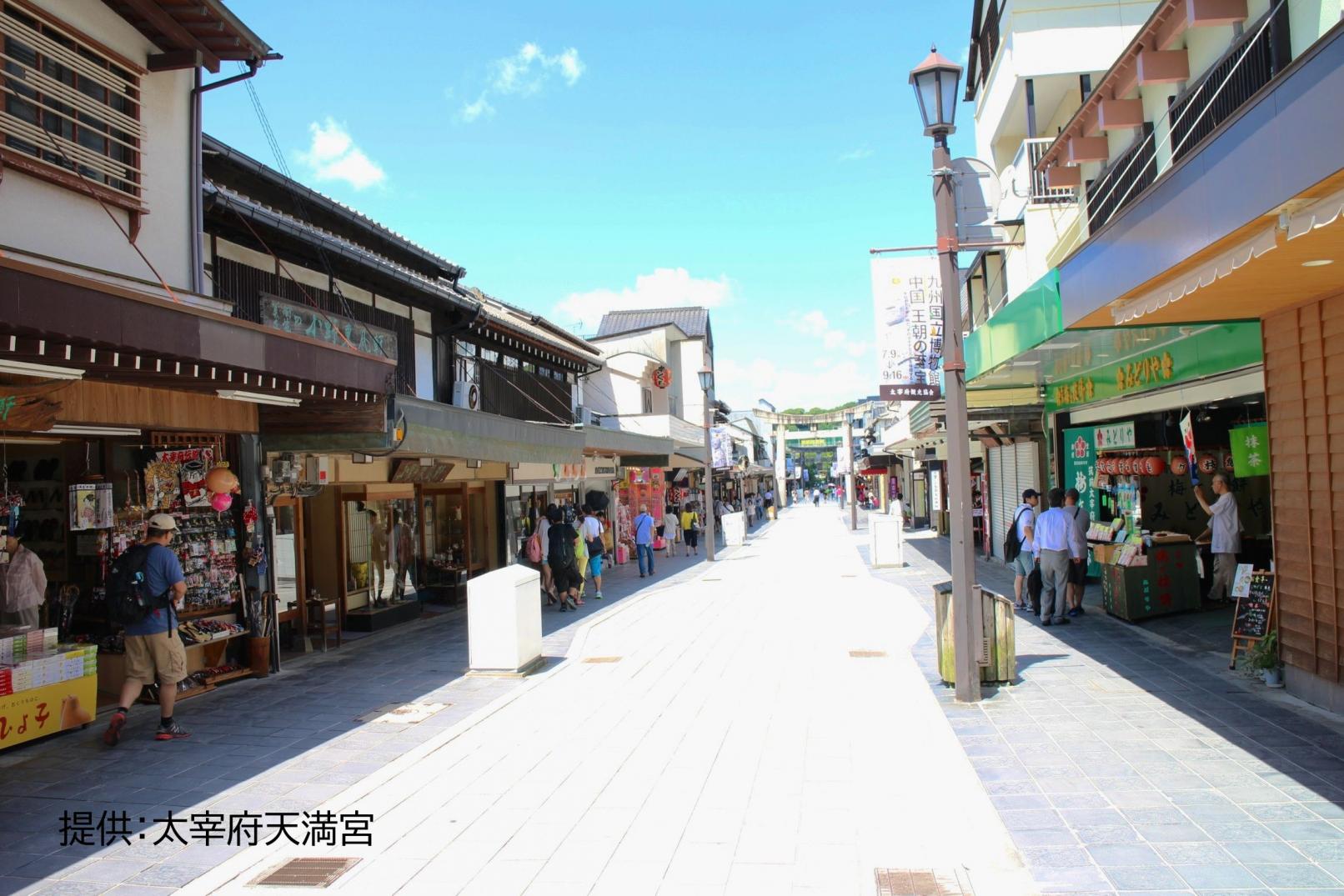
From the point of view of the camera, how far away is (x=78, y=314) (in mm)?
4922

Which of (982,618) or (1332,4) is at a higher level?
(1332,4)

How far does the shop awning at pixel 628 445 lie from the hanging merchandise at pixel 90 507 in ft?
29.2

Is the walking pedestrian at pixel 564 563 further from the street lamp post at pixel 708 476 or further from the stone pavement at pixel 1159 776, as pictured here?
the street lamp post at pixel 708 476

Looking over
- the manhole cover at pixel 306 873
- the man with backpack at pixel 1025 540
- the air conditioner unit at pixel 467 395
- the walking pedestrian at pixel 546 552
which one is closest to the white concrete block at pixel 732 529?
the air conditioner unit at pixel 467 395

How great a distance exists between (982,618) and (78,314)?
697 centimetres

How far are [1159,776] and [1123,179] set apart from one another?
8.55 metres

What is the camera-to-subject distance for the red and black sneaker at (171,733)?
727 centimetres

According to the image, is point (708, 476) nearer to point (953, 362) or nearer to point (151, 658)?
point (953, 362)

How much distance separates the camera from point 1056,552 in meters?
11.1

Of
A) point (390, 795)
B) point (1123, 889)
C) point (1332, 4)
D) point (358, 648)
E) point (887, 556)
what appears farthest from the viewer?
point (887, 556)

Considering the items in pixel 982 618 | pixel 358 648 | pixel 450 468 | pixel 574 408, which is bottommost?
pixel 358 648

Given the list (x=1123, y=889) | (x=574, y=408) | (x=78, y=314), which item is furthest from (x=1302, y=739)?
(x=574, y=408)

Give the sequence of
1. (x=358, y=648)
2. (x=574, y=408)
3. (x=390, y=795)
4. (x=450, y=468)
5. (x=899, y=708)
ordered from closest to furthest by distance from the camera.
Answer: (x=390, y=795), (x=899, y=708), (x=358, y=648), (x=450, y=468), (x=574, y=408)

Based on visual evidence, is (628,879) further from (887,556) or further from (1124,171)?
(887,556)
